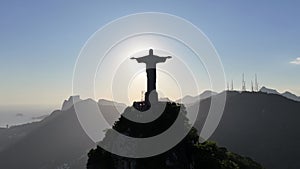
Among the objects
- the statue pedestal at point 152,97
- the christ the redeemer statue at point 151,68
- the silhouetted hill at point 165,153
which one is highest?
the christ the redeemer statue at point 151,68

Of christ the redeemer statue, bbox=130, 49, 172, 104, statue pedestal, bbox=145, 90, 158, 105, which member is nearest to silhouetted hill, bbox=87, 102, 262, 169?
statue pedestal, bbox=145, 90, 158, 105


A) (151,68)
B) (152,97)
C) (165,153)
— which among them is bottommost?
(165,153)

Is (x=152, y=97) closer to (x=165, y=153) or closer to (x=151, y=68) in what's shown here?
(x=151, y=68)

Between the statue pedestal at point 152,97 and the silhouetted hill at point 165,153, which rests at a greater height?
the statue pedestal at point 152,97

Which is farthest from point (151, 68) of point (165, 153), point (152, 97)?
point (165, 153)

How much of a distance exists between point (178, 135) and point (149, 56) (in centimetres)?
1060

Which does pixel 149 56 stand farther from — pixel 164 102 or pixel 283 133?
pixel 283 133

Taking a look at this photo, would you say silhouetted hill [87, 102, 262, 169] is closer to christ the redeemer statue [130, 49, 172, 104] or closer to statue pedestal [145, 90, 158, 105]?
statue pedestal [145, 90, 158, 105]

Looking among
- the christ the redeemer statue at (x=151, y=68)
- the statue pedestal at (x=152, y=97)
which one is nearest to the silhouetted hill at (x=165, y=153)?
the statue pedestal at (x=152, y=97)

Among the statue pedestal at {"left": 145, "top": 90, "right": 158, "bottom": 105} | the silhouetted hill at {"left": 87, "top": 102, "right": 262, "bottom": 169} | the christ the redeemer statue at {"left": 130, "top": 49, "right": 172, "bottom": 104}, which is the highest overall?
the christ the redeemer statue at {"left": 130, "top": 49, "right": 172, "bottom": 104}

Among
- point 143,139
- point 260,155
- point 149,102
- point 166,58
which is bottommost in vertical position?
point 260,155

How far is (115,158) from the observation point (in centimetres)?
4350

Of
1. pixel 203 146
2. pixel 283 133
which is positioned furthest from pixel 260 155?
pixel 203 146

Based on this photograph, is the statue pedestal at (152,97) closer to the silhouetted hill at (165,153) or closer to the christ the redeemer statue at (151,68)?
the christ the redeemer statue at (151,68)
